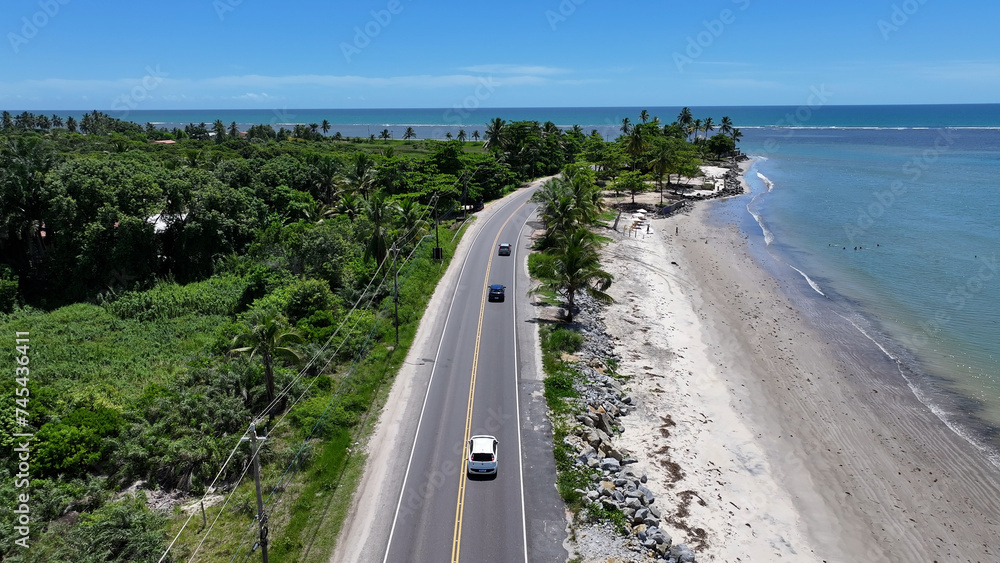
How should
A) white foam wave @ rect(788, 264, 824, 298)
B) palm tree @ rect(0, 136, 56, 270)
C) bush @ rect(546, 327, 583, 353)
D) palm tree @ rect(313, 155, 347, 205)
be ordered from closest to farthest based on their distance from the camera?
bush @ rect(546, 327, 583, 353), palm tree @ rect(0, 136, 56, 270), white foam wave @ rect(788, 264, 824, 298), palm tree @ rect(313, 155, 347, 205)

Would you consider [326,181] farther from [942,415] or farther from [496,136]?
[942,415]

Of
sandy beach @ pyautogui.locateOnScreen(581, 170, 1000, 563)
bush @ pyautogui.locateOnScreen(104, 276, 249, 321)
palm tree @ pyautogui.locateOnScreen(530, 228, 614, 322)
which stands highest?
palm tree @ pyautogui.locateOnScreen(530, 228, 614, 322)

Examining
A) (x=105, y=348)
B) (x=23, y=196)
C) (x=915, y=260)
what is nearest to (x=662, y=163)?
(x=915, y=260)

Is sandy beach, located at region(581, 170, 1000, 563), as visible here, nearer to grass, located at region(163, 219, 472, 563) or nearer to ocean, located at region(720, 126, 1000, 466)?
ocean, located at region(720, 126, 1000, 466)

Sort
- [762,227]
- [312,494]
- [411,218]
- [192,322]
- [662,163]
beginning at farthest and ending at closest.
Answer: [662,163]
[762,227]
[411,218]
[192,322]
[312,494]

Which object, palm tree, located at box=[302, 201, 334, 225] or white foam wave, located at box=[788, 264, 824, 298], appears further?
palm tree, located at box=[302, 201, 334, 225]

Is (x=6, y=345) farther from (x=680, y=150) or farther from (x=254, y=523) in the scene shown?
(x=680, y=150)

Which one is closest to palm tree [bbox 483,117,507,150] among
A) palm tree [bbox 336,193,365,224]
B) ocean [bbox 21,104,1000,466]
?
ocean [bbox 21,104,1000,466]

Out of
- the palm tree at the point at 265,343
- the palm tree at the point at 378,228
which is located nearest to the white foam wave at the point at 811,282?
the palm tree at the point at 378,228
